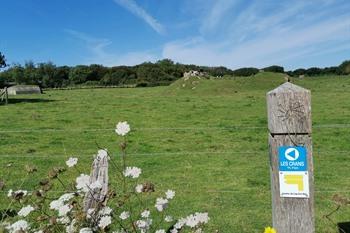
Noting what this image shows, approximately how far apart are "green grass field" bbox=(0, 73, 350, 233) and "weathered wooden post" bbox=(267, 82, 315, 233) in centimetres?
336

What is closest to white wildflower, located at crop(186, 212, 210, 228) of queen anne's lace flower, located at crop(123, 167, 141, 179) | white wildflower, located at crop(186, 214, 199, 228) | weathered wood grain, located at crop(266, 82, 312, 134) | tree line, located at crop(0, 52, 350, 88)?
white wildflower, located at crop(186, 214, 199, 228)

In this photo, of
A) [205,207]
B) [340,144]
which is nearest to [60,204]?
[205,207]

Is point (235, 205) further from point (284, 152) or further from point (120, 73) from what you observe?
point (120, 73)

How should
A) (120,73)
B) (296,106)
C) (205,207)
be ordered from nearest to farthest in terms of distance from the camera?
(296,106), (205,207), (120,73)

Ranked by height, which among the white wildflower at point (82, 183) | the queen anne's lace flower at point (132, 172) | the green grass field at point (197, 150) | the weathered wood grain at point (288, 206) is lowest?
the green grass field at point (197, 150)

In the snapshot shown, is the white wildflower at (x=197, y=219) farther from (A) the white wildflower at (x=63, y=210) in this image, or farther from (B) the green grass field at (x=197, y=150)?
(B) the green grass field at (x=197, y=150)

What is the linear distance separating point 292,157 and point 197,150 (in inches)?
397

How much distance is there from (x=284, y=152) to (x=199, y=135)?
1261 centimetres

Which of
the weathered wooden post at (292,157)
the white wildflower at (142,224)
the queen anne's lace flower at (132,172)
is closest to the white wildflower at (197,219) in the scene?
the white wildflower at (142,224)

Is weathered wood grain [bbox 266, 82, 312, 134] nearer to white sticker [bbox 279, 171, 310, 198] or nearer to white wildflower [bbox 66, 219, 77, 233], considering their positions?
white sticker [bbox 279, 171, 310, 198]

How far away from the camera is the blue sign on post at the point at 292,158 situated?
3453 mm

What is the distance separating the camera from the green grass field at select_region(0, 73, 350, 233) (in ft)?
26.6

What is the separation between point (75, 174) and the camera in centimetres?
1088

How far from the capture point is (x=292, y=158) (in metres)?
3.48
